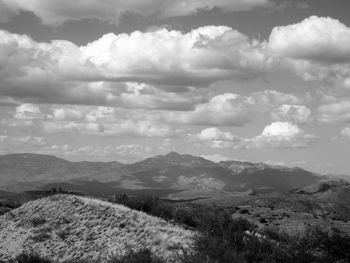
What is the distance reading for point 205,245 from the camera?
2472cm

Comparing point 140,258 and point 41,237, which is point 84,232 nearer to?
point 41,237

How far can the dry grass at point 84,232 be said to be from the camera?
3014 centimetres

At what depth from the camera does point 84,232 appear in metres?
35.3

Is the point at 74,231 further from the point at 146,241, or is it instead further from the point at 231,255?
the point at 231,255

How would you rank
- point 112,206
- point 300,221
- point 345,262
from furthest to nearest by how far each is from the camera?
1. point 300,221
2. point 112,206
3. point 345,262

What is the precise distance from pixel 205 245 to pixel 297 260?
4.87 m

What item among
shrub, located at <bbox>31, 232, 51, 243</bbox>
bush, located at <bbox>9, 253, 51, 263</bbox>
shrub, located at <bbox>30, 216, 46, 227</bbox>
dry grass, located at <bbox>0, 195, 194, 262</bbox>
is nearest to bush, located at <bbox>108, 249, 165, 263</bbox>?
dry grass, located at <bbox>0, 195, 194, 262</bbox>

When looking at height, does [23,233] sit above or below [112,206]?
below

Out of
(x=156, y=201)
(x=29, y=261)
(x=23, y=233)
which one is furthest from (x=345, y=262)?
(x=23, y=233)

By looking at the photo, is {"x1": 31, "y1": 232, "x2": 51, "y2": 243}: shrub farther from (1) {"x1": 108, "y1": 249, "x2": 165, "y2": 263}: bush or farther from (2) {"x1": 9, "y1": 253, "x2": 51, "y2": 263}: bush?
(1) {"x1": 108, "y1": 249, "x2": 165, "y2": 263}: bush

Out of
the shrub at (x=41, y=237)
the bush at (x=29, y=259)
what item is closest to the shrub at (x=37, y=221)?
the shrub at (x=41, y=237)

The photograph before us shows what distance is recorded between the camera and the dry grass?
3014 centimetres

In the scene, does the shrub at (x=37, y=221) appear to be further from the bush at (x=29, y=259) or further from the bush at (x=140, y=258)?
the bush at (x=140, y=258)

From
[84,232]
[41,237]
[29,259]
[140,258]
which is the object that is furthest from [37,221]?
[140,258]
